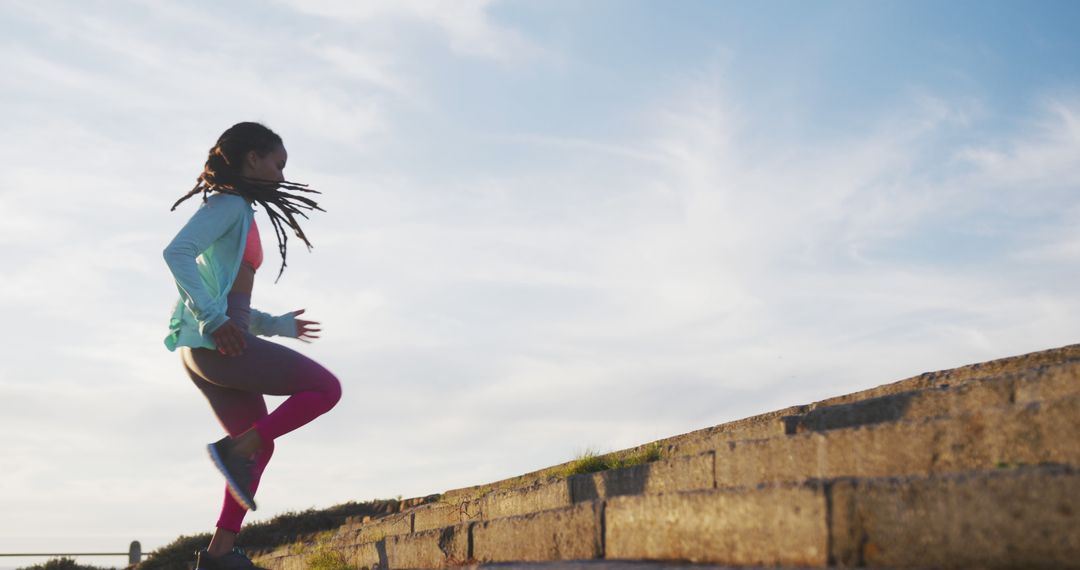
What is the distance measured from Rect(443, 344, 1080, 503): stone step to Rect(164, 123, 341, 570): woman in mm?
2236

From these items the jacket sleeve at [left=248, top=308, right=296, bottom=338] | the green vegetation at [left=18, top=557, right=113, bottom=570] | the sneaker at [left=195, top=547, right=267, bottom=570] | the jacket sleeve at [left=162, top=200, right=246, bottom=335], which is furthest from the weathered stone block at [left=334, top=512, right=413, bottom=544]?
the green vegetation at [left=18, top=557, right=113, bottom=570]

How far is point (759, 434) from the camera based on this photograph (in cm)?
538

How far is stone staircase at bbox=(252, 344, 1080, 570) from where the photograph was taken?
2693 mm

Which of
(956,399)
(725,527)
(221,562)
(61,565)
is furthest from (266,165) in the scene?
(61,565)

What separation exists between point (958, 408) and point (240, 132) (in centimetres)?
359

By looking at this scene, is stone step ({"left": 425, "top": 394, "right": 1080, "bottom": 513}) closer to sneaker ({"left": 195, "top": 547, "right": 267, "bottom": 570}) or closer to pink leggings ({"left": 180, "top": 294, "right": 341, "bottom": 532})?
pink leggings ({"left": 180, "top": 294, "right": 341, "bottom": 532})

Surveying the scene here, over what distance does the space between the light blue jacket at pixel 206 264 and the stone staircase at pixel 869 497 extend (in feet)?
5.71

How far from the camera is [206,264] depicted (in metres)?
4.57

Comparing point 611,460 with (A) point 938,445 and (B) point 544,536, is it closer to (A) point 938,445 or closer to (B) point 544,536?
(B) point 544,536

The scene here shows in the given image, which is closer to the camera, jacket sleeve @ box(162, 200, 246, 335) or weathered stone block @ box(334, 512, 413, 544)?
jacket sleeve @ box(162, 200, 246, 335)

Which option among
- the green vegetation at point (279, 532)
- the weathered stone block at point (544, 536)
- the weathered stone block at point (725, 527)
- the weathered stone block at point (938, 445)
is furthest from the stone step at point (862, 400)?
the green vegetation at point (279, 532)

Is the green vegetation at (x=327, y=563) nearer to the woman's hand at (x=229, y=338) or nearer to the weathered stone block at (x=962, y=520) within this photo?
the woman's hand at (x=229, y=338)

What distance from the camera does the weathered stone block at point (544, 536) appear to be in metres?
4.28

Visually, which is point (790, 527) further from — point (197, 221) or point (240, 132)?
point (240, 132)
